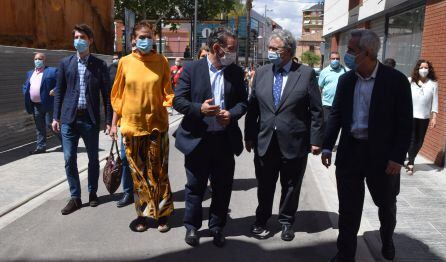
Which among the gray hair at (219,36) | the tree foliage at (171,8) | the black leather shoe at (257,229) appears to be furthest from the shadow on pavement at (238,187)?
the tree foliage at (171,8)

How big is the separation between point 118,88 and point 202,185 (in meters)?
1.25

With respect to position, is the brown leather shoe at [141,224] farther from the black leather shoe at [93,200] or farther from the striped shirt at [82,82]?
the striped shirt at [82,82]

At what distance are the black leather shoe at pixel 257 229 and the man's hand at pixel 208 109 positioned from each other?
51.0 inches

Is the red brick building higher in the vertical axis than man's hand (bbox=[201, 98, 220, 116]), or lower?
higher

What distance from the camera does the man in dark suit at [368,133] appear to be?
354cm

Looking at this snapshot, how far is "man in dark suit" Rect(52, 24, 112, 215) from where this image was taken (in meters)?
4.88

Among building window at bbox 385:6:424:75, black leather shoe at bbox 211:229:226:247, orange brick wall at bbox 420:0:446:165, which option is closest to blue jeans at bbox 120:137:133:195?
black leather shoe at bbox 211:229:226:247

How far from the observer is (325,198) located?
5836 mm

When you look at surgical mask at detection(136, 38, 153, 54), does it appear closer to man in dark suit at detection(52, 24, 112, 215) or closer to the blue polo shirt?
man in dark suit at detection(52, 24, 112, 215)

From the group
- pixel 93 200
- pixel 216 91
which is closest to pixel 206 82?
pixel 216 91

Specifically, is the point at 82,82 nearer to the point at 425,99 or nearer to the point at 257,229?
the point at 257,229

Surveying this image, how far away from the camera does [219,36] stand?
3.96m

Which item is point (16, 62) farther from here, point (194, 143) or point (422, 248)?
point (422, 248)

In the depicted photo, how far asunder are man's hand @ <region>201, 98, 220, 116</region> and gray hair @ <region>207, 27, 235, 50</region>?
20.3 inches
